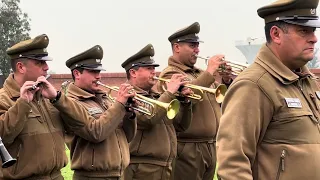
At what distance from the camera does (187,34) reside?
6762 mm

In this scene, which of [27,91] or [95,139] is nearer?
[27,91]

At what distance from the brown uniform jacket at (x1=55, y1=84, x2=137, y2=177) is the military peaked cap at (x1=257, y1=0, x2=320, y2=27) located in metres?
2.47

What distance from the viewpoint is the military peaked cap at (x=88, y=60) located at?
5.38 m

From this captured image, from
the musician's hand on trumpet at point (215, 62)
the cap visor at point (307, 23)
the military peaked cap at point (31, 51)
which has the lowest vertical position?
the musician's hand on trumpet at point (215, 62)

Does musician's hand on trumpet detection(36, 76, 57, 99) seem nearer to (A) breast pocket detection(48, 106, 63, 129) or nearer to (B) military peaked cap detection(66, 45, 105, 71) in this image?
(A) breast pocket detection(48, 106, 63, 129)

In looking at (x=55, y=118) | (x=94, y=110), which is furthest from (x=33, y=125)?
(x=94, y=110)

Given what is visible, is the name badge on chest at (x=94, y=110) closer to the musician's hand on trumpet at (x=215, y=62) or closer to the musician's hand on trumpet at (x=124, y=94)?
the musician's hand on trumpet at (x=124, y=94)

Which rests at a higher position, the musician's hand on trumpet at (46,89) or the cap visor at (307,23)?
the cap visor at (307,23)

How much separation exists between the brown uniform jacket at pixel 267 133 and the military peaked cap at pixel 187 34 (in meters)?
3.88

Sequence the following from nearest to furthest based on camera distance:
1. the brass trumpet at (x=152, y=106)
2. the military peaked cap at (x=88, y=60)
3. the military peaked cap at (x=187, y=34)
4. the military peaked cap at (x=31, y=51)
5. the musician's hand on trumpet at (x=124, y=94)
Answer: the military peaked cap at (x=31, y=51)
the musician's hand on trumpet at (x=124, y=94)
the military peaked cap at (x=88, y=60)
the brass trumpet at (x=152, y=106)
the military peaked cap at (x=187, y=34)

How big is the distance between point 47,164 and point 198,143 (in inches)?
91.9

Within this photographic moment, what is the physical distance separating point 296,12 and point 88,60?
9.80 ft

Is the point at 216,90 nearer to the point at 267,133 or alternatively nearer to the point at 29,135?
the point at 29,135

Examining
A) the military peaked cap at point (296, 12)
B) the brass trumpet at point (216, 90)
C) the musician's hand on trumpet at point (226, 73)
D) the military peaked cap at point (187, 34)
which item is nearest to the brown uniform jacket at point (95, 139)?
the brass trumpet at point (216, 90)
